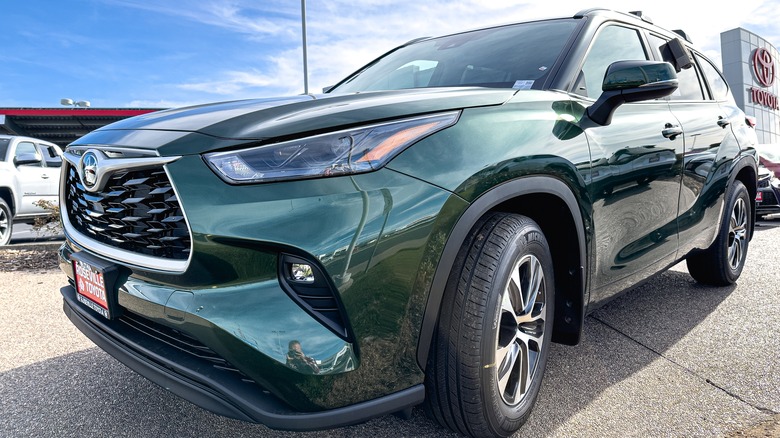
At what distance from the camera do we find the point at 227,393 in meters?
1.44

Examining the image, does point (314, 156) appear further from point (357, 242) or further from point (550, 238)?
point (550, 238)

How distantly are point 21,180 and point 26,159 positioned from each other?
422mm

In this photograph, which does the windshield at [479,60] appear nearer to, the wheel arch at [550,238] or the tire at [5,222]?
the wheel arch at [550,238]

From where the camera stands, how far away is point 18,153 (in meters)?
8.12

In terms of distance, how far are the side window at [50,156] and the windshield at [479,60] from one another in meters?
7.73

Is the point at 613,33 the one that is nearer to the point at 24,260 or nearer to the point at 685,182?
the point at 685,182

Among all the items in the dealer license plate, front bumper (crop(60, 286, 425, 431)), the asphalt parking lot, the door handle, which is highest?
the door handle

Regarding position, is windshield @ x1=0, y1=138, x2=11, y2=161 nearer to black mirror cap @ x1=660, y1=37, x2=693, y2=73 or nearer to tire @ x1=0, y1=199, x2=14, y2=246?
tire @ x1=0, y1=199, x2=14, y2=246

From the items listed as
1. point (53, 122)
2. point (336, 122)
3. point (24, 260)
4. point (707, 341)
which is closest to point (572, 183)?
point (336, 122)

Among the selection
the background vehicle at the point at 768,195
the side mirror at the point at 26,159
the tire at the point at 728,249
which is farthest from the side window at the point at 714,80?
the side mirror at the point at 26,159

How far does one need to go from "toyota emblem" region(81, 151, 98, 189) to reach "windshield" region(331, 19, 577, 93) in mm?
1506

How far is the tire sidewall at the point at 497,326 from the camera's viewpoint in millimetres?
1696

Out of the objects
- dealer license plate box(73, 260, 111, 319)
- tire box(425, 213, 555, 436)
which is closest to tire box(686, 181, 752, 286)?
tire box(425, 213, 555, 436)

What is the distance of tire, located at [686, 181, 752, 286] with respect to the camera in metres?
3.75
